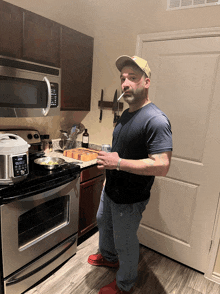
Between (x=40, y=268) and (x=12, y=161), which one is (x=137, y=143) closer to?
(x=12, y=161)

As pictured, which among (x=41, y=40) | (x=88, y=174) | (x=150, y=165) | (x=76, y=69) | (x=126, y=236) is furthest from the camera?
(x=76, y=69)

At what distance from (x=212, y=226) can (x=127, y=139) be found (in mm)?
1152

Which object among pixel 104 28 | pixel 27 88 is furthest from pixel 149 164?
A: pixel 104 28

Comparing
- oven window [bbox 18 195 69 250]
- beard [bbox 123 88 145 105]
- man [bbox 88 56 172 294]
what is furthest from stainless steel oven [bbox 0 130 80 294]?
beard [bbox 123 88 145 105]

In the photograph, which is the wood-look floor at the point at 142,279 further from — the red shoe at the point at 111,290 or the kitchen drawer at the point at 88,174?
the kitchen drawer at the point at 88,174

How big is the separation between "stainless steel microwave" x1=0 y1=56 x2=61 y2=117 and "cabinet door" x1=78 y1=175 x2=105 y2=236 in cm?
79

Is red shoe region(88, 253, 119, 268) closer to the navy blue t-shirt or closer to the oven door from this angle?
the oven door

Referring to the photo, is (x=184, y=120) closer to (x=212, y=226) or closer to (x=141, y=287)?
(x=212, y=226)

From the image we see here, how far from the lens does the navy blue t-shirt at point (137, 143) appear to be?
4.05 ft

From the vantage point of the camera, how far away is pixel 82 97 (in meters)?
2.39

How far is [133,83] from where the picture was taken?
52.5 inches

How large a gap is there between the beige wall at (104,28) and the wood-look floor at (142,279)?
1.33 metres

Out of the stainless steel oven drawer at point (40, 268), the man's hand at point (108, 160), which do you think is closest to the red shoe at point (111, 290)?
the stainless steel oven drawer at point (40, 268)

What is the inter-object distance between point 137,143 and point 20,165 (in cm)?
78
